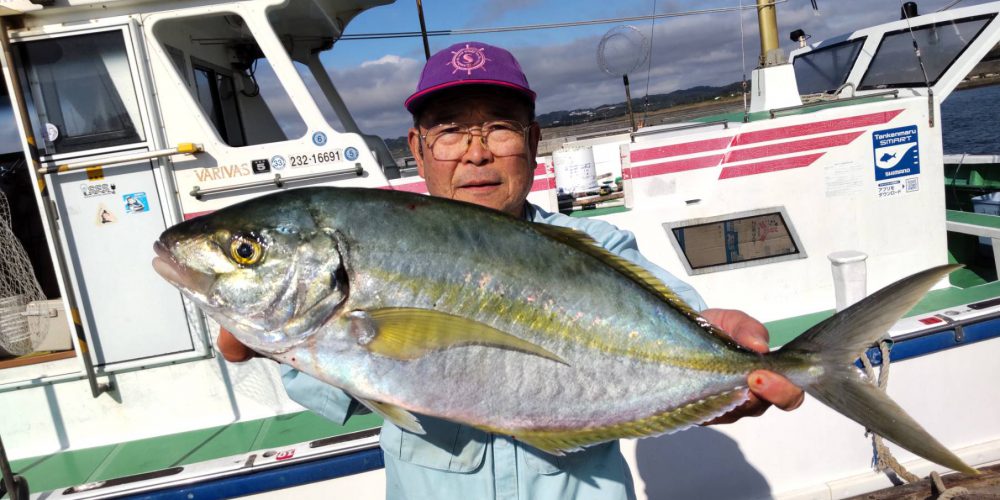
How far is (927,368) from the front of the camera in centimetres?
379

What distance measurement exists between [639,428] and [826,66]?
8.68 metres

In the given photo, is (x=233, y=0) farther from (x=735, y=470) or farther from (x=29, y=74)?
(x=735, y=470)

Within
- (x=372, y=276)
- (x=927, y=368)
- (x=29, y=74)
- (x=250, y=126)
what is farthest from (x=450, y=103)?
(x=250, y=126)

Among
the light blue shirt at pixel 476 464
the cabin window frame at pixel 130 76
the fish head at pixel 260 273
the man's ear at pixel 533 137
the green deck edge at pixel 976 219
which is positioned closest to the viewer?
the fish head at pixel 260 273

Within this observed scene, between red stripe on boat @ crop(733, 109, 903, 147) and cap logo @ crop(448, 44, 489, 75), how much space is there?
3.32 meters

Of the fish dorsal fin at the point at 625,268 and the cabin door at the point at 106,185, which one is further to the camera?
the cabin door at the point at 106,185

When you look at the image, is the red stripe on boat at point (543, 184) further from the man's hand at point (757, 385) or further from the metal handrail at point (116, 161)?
the man's hand at point (757, 385)

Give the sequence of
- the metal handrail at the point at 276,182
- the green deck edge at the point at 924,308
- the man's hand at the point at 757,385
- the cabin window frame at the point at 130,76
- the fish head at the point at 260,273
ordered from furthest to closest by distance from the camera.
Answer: the green deck edge at the point at 924,308 < the metal handrail at the point at 276,182 < the cabin window frame at the point at 130,76 < the man's hand at the point at 757,385 < the fish head at the point at 260,273

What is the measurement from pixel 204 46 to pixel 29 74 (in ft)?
4.76

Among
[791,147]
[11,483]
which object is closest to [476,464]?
[11,483]

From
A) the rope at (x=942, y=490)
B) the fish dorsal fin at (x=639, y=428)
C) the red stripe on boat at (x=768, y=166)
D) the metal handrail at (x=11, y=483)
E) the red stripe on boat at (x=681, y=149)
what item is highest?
the red stripe on boat at (x=681, y=149)

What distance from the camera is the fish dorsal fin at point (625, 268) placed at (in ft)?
5.25

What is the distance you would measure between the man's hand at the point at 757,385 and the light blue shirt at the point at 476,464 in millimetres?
438

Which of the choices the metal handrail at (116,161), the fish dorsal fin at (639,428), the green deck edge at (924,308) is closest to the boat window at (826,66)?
the green deck edge at (924,308)
